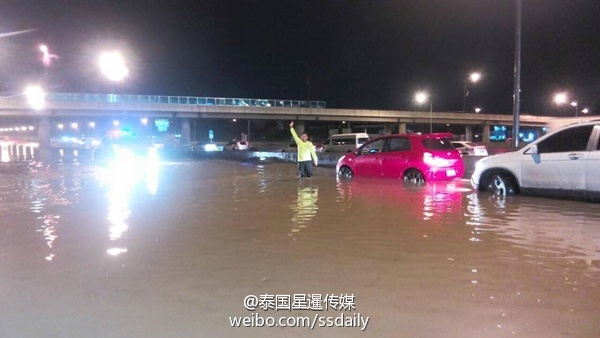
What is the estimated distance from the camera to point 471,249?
20.6 ft

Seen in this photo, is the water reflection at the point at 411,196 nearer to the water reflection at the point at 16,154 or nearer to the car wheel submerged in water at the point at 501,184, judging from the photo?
the car wheel submerged in water at the point at 501,184

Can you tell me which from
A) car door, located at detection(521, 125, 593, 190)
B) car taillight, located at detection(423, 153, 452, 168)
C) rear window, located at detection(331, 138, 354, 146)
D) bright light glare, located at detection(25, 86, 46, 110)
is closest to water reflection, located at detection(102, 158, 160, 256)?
car taillight, located at detection(423, 153, 452, 168)

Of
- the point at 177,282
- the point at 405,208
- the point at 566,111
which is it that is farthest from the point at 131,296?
the point at 566,111

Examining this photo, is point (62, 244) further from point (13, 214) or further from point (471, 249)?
point (471, 249)

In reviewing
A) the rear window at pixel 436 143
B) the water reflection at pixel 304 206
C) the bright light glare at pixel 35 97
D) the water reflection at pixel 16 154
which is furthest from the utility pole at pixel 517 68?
the bright light glare at pixel 35 97

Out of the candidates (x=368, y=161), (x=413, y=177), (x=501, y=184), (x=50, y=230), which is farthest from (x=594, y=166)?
(x=50, y=230)

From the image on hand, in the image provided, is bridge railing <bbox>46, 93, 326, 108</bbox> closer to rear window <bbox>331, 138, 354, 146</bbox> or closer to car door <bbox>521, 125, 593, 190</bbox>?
rear window <bbox>331, 138, 354, 146</bbox>

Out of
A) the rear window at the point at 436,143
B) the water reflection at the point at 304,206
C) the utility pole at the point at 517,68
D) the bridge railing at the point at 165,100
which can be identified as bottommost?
the water reflection at the point at 304,206

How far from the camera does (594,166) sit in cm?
908

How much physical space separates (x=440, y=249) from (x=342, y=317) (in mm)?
2545

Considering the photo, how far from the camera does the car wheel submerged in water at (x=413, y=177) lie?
13000mm

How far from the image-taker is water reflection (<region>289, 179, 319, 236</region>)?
8133 millimetres

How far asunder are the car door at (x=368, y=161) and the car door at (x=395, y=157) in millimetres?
200

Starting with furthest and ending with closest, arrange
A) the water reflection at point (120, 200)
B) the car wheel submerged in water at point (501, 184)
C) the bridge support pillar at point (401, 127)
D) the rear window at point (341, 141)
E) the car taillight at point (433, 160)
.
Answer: the bridge support pillar at point (401, 127), the rear window at point (341, 141), the car taillight at point (433, 160), the car wheel submerged in water at point (501, 184), the water reflection at point (120, 200)
